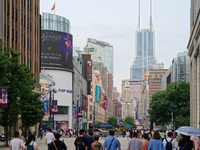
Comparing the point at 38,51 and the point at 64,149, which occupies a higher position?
the point at 38,51

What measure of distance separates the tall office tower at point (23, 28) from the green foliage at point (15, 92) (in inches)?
138

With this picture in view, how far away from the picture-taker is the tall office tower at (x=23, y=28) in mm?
52344

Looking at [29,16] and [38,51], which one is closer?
[29,16]

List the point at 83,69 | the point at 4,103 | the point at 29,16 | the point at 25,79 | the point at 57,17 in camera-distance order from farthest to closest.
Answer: the point at 83,69 < the point at 57,17 < the point at 29,16 < the point at 25,79 < the point at 4,103

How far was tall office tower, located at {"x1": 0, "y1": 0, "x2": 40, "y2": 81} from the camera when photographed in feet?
172

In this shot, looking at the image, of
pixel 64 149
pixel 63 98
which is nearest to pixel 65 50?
pixel 63 98

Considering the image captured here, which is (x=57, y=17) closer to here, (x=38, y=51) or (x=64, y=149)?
(x=38, y=51)

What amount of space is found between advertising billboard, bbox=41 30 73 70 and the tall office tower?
166 ft

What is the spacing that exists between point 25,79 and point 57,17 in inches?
3771

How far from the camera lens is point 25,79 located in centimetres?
4572

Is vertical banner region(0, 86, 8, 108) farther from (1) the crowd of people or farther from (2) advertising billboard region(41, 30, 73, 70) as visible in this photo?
(2) advertising billboard region(41, 30, 73, 70)

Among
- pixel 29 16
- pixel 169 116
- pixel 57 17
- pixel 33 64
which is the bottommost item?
pixel 169 116

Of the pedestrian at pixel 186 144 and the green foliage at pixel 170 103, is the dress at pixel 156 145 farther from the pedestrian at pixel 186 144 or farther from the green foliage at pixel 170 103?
the green foliage at pixel 170 103

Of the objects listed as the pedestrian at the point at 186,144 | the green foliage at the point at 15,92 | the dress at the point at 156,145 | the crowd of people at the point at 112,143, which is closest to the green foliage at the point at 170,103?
the green foliage at the point at 15,92
